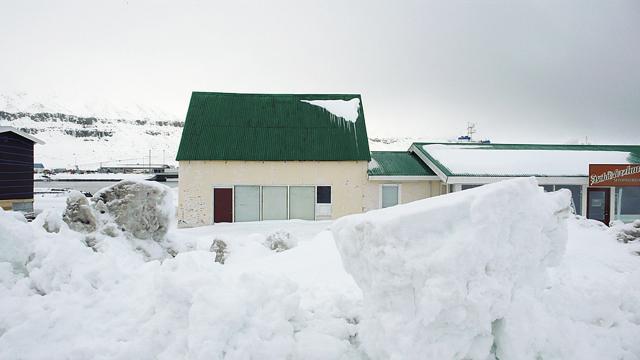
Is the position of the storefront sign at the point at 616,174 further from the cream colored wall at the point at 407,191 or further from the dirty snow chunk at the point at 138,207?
the dirty snow chunk at the point at 138,207

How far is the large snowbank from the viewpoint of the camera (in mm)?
4129

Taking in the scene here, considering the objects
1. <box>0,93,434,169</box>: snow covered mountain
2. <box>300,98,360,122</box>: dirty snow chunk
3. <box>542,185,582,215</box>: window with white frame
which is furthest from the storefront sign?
<box>0,93,434,169</box>: snow covered mountain

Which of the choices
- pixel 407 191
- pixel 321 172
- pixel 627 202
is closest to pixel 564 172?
pixel 627 202

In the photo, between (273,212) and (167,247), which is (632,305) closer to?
(167,247)

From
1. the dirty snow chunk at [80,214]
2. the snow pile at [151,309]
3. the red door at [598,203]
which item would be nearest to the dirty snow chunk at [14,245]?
the snow pile at [151,309]

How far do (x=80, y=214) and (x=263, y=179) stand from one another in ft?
33.0

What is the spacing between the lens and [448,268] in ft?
13.4

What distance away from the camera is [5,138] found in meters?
17.3

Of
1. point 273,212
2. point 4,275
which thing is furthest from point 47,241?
point 273,212

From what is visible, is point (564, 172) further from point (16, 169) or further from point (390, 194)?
point (16, 169)

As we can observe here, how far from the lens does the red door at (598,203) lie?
59.5 ft

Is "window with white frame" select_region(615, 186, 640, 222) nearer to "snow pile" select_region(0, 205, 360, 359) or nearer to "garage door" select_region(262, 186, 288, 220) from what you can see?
"garage door" select_region(262, 186, 288, 220)

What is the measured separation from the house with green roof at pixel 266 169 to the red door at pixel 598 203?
1095 cm

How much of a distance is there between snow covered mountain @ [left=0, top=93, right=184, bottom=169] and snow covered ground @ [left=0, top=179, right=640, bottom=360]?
84.1 metres
